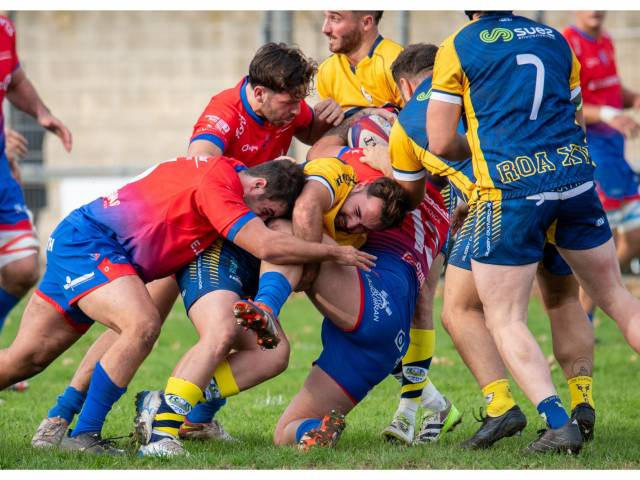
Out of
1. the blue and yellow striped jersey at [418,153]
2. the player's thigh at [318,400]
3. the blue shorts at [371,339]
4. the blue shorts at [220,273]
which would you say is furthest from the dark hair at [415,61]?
the player's thigh at [318,400]

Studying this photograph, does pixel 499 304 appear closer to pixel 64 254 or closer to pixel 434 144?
pixel 434 144

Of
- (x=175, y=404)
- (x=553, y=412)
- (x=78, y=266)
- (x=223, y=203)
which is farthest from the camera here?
(x=78, y=266)

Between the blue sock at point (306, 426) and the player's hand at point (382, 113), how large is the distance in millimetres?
1985

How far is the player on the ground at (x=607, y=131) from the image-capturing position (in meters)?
9.88

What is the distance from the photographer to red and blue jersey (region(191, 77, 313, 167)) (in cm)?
635

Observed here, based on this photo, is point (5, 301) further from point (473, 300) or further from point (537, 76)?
point (537, 76)

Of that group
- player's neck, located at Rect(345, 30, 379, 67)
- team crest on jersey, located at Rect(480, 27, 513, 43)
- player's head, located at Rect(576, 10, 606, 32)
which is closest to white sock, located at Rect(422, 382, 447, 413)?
team crest on jersey, located at Rect(480, 27, 513, 43)

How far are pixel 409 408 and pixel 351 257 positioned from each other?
1132 millimetres

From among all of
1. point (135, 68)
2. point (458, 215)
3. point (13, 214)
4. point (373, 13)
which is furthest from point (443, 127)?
point (135, 68)

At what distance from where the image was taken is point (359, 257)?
543cm

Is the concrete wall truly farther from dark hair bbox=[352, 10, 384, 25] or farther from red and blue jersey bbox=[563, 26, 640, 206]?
dark hair bbox=[352, 10, 384, 25]

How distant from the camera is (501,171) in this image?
5.02m

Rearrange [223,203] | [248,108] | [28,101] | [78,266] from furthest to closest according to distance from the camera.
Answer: [28,101] < [248,108] < [78,266] < [223,203]

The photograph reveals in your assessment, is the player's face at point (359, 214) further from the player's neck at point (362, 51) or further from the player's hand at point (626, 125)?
the player's hand at point (626, 125)
